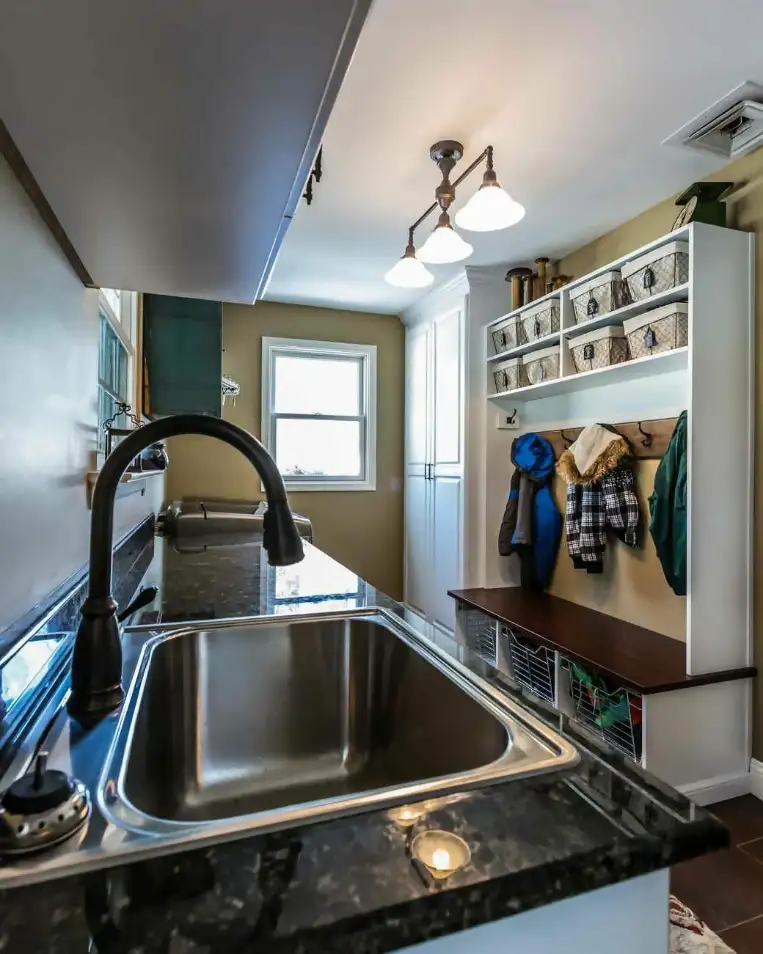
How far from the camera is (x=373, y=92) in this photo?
1811 millimetres

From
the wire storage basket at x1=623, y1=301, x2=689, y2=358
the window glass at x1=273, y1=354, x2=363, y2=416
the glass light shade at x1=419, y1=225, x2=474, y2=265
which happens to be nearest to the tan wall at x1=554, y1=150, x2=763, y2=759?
the wire storage basket at x1=623, y1=301, x2=689, y2=358

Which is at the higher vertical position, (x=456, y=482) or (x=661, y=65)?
(x=661, y=65)

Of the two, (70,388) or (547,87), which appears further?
(547,87)

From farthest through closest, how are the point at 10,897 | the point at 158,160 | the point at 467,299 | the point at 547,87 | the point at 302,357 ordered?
1. the point at 302,357
2. the point at 467,299
3. the point at 547,87
4. the point at 158,160
5. the point at 10,897

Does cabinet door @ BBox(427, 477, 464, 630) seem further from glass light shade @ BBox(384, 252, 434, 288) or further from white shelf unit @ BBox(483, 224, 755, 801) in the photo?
white shelf unit @ BBox(483, 224, 755, 801)

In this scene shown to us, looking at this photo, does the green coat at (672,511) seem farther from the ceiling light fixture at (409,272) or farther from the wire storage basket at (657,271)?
the ceiling light fixture at (409,272)

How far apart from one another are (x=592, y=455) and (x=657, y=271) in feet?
2.95

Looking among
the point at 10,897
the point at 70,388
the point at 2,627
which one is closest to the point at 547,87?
the point at 70,388

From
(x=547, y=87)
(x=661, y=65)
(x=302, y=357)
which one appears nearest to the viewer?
(x=661, y=65)

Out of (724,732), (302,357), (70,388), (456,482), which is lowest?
(724,732)

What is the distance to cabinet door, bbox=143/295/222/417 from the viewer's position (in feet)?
7.97

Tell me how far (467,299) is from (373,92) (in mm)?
1751

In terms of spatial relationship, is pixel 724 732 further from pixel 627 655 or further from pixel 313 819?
pixel 313 819

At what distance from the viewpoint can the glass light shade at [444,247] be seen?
6.84 feet
